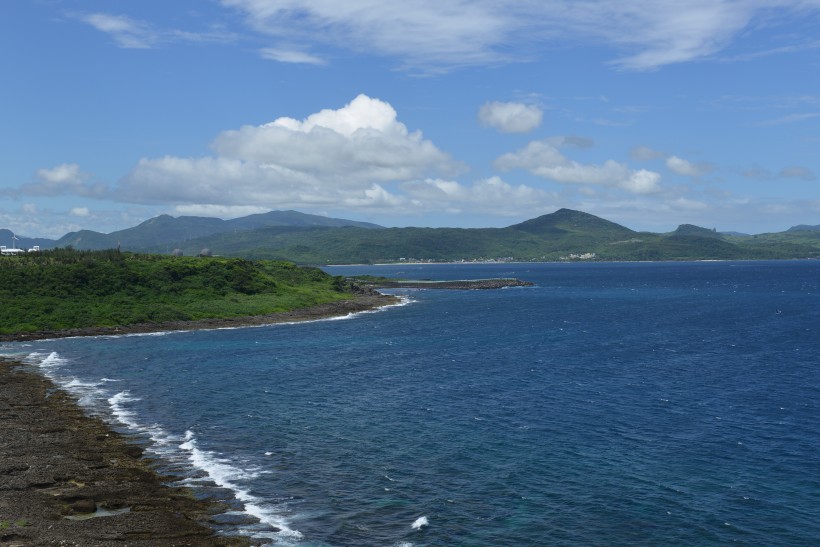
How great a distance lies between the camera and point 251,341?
12650cm

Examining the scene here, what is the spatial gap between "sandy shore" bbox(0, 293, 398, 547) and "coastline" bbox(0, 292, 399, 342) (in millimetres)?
68311

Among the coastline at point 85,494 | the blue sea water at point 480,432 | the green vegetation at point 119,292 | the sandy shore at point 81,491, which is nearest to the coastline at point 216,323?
the green vegetation at point 119,292

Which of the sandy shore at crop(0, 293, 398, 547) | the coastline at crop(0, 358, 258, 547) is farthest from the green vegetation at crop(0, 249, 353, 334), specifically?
the coastline at crop(0, 358, 258, 547)

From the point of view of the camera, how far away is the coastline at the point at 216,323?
13250cm

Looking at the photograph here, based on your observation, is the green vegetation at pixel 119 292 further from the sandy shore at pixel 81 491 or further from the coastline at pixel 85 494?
the coastline at pixel 85 494

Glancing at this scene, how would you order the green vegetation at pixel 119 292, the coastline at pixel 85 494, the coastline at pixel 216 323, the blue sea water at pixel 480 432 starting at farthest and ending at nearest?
the green vegetation at pixel 119 292 → the coastline at pixel 216 323 → the blue sea water at pixel 480 432 → the coastline at pixel 85 494

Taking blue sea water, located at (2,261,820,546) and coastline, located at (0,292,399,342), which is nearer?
blue sea water, located at (2,261,820,546)

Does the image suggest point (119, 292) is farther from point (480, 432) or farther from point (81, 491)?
point (81, 491)

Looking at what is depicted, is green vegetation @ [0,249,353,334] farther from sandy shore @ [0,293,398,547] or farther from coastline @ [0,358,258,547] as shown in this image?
coastline @ [0,358,258,547]

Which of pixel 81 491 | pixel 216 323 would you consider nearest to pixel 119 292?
pixel 216 323

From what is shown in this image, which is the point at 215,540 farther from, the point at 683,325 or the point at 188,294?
the point at 188,294

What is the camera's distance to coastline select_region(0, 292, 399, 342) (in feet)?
435

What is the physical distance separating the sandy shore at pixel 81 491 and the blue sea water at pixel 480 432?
2.63 metres

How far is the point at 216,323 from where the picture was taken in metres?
154
